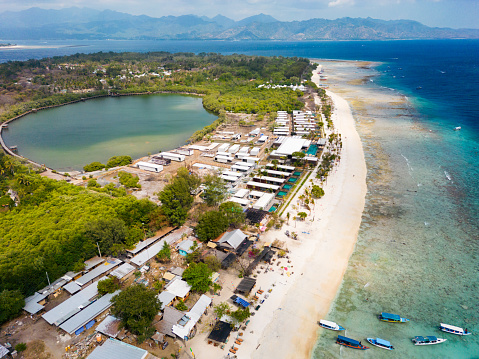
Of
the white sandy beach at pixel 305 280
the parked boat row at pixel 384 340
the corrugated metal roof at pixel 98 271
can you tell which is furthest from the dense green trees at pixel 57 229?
the parked boat row at pixel 384 340

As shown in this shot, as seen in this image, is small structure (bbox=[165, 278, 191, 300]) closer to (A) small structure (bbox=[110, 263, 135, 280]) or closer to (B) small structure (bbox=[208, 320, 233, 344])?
(B) small structure (bbox=[208, 320, 233, 344])

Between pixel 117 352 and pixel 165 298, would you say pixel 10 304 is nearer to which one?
pixel 117 352

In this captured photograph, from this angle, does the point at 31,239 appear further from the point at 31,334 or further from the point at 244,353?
the point at 244,353

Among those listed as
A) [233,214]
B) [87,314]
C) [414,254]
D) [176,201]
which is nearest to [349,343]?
[414,254]

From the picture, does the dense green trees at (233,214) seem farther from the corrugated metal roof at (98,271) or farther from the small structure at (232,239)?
the corrugated metal roof at (98,271)

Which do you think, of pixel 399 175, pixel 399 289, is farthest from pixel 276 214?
pixel 399 175

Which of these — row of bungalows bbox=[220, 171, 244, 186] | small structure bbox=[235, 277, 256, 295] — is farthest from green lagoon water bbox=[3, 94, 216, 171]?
small structure bbox=[235, 277, 256, 295]
